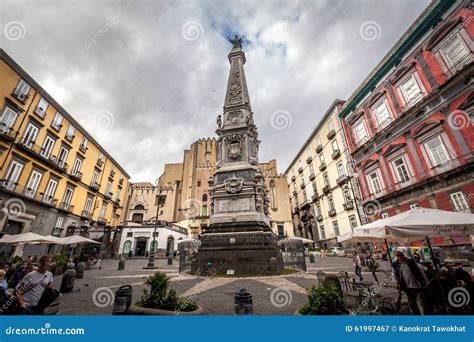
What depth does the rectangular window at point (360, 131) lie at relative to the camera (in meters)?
20.3

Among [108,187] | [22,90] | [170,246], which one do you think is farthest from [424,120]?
[108,187]

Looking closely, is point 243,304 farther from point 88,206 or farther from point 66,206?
point 88,206

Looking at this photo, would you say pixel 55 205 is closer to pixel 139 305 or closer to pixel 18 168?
pixel 18 168

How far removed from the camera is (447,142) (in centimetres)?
1319

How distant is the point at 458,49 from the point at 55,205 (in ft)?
113

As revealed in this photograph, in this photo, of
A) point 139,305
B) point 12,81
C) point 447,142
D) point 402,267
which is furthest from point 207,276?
point 12,81

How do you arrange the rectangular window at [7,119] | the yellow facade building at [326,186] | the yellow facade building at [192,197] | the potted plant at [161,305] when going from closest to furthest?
the potted plant at [161,305] < the rectangular window at [7,119] < the yellow facade building at [326,186] < the yellow facade building at [192,197]

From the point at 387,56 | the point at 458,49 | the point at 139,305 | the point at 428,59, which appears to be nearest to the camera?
the point at 139,305

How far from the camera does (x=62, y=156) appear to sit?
21109 millimetres

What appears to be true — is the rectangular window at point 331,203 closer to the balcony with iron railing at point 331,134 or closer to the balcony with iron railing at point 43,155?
the balcony with iron railing at point 331,134

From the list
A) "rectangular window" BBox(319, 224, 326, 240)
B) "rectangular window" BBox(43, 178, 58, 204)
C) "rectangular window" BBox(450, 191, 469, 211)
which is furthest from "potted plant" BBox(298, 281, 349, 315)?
"rectangular window" BBox(319, 224, 326, 240)

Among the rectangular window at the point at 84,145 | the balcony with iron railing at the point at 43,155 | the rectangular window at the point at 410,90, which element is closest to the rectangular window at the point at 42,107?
the balcony with iron railing at the point at 43,155

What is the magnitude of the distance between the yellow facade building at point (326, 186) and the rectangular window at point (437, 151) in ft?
25.1

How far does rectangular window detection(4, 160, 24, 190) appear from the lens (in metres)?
15.3
